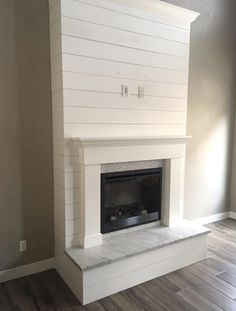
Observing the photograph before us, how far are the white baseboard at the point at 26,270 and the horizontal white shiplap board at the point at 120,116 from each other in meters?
1.45

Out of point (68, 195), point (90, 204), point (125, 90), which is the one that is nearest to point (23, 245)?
point (68, 195)

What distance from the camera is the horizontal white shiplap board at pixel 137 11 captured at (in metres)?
2.51

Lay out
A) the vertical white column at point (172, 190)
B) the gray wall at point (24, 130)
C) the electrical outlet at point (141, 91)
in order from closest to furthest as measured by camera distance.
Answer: the gray wall at point (24, 130) < the electrical outlet at point (141, 91) < the vertical white column at point (172, 190)

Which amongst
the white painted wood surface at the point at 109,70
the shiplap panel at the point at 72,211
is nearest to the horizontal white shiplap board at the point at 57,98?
the white painted wood surface at the point at 109,70

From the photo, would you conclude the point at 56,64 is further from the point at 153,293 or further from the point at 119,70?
the point at 153,293

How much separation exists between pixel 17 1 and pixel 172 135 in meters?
1.97

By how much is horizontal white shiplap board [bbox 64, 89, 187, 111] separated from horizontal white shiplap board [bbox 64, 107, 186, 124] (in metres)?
0.05

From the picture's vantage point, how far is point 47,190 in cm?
269

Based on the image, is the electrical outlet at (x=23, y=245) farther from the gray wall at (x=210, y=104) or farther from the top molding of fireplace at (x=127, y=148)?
the gray wall at (x=210, y=104)

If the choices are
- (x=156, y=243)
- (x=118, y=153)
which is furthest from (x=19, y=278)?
(x=118, y=153)

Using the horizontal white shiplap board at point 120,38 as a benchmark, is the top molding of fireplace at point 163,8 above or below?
above

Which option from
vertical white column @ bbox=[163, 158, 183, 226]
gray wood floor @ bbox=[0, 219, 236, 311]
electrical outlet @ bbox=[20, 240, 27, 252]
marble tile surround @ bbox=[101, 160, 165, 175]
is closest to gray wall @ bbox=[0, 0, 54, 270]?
electrical outlet @ bbox=[20, 240, 27, 252]

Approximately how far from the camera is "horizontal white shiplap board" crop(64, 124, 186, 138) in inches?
98.3

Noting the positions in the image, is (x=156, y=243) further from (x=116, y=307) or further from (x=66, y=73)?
(x=66, y=73)
